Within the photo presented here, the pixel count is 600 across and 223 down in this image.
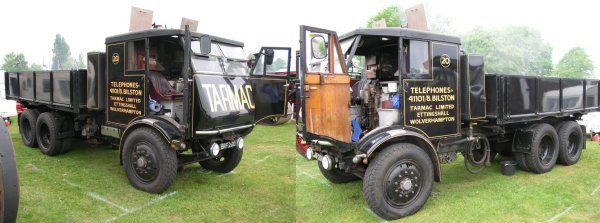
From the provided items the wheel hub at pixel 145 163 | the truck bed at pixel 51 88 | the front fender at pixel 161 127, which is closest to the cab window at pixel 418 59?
the front fender at pixel 161 127

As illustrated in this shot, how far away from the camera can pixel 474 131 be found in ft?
19.2

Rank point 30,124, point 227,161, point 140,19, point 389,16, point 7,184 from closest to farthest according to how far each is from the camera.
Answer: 1. point 7,184
2. point 140,19
3. point 227,161
4. point 30,124
5. point 389,16

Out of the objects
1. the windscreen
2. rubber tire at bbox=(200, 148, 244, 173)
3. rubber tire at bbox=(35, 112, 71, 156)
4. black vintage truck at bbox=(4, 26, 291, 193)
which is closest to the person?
black vintage truck at bbox=(4, 26, 291, 193)

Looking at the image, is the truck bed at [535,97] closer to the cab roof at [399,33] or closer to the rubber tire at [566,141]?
the rubber tire at [566,141]

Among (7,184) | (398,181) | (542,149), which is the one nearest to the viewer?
(7,184)

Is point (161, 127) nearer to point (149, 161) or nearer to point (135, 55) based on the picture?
point (149, 161)

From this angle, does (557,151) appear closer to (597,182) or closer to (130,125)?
(597,182)

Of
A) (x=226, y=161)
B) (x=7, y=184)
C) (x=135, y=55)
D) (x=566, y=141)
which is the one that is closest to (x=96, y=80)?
(x=135, y=55)

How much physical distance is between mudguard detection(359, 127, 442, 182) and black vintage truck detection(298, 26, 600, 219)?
1cm

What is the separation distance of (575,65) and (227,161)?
1333 inches

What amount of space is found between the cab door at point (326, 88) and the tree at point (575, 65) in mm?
31526

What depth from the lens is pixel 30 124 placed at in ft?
A: 27.4

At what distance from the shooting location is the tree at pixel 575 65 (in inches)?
1197

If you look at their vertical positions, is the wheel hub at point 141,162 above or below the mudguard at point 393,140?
below
